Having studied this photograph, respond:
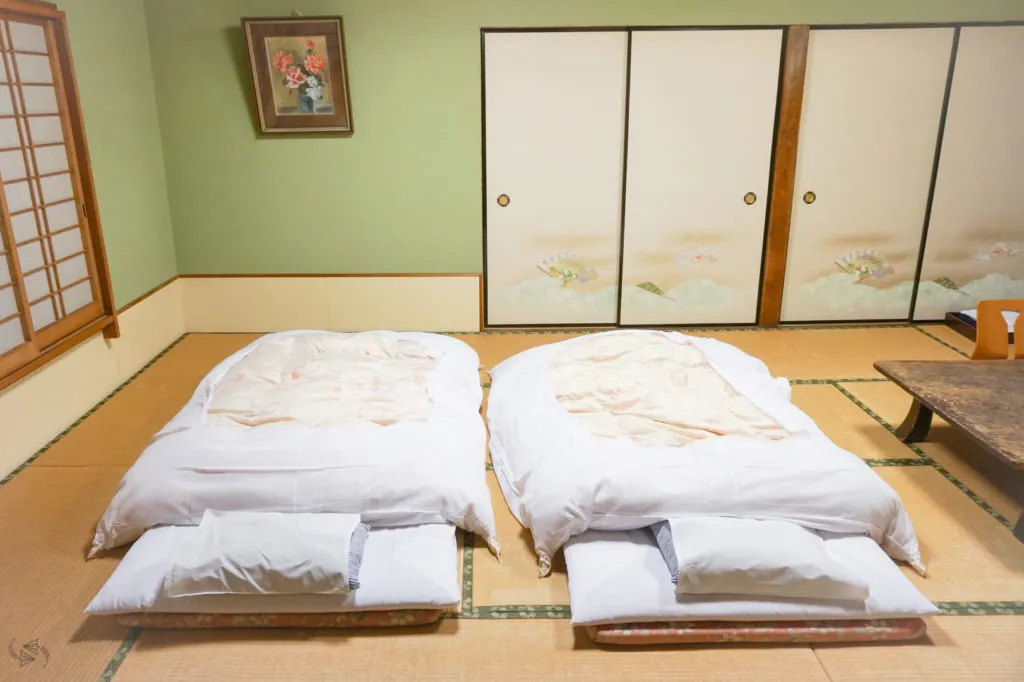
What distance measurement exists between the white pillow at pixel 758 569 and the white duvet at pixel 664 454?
217 millimetres

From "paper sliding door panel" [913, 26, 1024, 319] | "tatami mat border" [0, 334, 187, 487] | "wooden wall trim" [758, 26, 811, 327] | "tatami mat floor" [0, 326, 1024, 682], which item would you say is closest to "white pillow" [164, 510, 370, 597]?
"tatami mat floor" [0, 326, 1024, 682]

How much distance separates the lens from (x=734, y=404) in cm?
312

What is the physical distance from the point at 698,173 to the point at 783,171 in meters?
0.53

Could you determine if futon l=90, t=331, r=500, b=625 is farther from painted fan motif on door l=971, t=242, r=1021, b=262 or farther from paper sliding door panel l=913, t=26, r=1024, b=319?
painted fan motif on door l=971, t=242, r=1021, b=262

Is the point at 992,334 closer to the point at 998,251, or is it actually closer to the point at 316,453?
the point at 998,251

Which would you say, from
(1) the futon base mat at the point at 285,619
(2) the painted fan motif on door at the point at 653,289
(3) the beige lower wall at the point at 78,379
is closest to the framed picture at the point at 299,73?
(3) the beige lower wall at the point at 78,379

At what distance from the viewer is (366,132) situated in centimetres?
460

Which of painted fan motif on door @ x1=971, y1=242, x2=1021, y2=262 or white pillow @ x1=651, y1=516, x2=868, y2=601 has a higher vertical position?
painted fan motif on door @ x1=971, y1=242, x2=1021, y2=262

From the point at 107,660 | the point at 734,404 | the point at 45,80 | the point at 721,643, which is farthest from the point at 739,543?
the point at 45,80

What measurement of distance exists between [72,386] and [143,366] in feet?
2.28

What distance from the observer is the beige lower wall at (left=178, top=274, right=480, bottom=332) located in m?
4.85

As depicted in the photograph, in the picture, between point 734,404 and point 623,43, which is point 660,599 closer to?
point 734,404

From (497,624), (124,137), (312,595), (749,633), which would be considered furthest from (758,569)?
(124,137)

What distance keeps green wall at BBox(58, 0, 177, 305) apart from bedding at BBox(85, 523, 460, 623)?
2.21 metres
